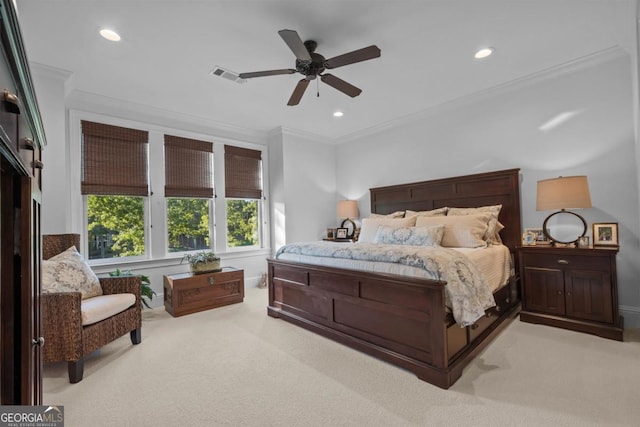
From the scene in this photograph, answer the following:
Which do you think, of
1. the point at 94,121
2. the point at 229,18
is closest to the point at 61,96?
the point at 94,121

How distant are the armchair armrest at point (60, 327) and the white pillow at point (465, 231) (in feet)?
11.5

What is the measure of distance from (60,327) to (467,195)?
177 inches

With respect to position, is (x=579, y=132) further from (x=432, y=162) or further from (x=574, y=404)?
(x=574, y=404)

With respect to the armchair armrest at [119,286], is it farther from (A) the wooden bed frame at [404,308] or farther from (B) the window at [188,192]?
(B) the window at [188,192]

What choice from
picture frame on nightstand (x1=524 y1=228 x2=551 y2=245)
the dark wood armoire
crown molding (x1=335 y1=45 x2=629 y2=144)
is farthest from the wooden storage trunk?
picture frame on nightstand (x1=524 y1=228 x2=551 y2=245)

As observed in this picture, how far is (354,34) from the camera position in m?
2.60

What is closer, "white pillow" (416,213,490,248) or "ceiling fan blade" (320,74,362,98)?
"ceiling fan blade" (320,74,362,98)

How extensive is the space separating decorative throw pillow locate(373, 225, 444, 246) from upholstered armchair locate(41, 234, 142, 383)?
2.68 m

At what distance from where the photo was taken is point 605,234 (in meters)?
2.87

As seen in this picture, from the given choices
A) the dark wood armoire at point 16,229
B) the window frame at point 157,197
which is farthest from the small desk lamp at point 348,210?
the dark wood armoire at point 16,229

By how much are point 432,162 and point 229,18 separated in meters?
3.32

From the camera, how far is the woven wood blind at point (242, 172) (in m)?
4.93

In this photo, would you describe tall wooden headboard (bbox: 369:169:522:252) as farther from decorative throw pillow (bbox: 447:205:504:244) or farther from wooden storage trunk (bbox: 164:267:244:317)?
wooden storage trunk (bbox: 164:267:244:317)

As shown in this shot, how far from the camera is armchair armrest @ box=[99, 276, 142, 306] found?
278 cm
